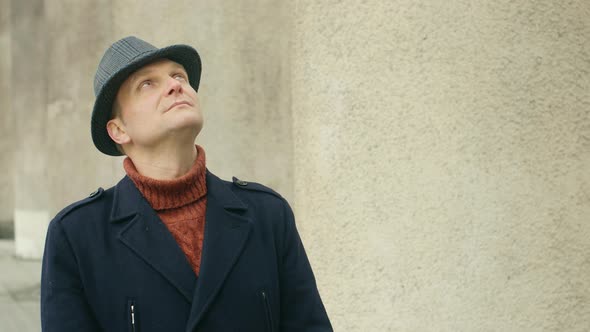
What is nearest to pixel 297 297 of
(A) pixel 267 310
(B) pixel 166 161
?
(A) pixel 267 310

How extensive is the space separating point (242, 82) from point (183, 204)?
3065 mm

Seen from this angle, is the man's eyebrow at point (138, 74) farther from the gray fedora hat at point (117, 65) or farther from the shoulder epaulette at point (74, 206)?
the shoulder epaulette at point (74, 206)

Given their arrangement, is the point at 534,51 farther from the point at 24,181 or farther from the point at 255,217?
the point at 24,181

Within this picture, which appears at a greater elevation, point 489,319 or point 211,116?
point 211,116

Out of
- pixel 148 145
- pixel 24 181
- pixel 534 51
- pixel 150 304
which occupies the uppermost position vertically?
pixel 534 51

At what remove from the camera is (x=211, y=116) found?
4996 mm

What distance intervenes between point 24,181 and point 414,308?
7.26m

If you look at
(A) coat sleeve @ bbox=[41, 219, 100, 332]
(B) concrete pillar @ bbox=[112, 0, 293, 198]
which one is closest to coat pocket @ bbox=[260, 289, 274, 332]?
(A) coat sleeve @ bbox=[41, 219, 100, 332]

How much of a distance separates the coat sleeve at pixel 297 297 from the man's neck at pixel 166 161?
33 centimetres

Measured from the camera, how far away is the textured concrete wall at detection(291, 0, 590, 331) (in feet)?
12.1

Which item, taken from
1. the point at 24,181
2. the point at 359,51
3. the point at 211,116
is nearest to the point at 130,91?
the point at 359,51

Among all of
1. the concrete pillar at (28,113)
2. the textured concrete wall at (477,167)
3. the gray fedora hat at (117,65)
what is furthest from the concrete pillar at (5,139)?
the gray fedora hat at (117,65)

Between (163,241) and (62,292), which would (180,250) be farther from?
(62,292)

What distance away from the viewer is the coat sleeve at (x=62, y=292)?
1.86 m
